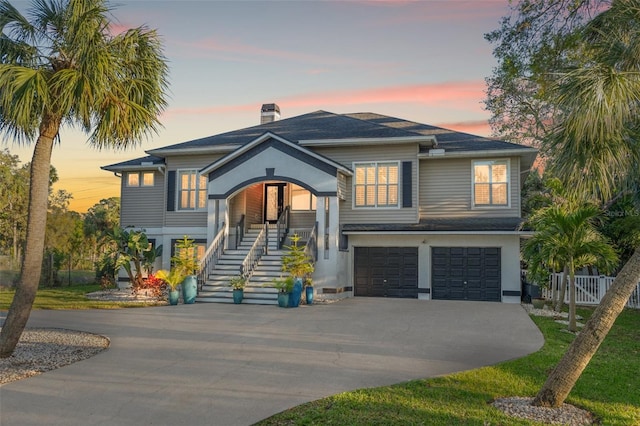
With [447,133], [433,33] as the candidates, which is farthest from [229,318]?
[447,133]

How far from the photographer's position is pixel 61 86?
30.7 ft

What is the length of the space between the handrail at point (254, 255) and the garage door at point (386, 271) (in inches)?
152

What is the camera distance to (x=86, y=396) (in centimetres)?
669

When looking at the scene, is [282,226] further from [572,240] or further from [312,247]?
[572,240]

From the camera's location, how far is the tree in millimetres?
6133

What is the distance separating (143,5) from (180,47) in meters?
1.57

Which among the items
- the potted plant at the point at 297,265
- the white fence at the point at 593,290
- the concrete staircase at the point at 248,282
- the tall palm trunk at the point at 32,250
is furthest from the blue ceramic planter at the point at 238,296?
the white fence at the point at 593,290

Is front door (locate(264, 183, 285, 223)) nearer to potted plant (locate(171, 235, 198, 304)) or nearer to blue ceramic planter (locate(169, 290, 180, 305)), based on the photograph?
potted plant (locate(171, 235, 198, 304))

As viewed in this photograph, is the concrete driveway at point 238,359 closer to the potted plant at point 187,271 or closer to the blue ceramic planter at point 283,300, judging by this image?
the blue ceramic planter at point 283,300

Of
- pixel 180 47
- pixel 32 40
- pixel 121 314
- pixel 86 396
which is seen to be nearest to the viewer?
pixel 86 396

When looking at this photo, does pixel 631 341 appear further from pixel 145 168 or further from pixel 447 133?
pixel 145 168

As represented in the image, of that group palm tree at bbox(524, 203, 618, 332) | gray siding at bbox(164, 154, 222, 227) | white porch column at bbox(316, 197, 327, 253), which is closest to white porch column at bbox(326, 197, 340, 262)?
white porch column at bbox(316, 197, 327, 253)

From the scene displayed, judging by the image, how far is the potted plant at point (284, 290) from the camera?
53.6 feet

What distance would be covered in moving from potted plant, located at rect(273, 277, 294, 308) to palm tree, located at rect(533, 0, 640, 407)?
10.4 metres
